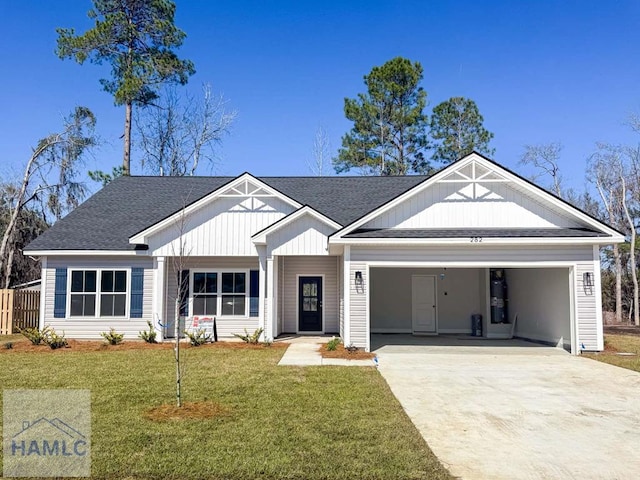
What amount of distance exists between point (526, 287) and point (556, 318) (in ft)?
5.68

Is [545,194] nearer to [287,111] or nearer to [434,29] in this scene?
[434,29]

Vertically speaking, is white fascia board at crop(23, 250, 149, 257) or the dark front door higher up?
white fascia board at crop(23, 250, 149, 257)

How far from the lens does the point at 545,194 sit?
490 inches

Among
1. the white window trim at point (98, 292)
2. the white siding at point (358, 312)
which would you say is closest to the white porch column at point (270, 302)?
the white siding at point (358, 312)

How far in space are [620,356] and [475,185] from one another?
554 cm

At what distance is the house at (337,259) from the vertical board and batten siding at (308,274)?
40mm

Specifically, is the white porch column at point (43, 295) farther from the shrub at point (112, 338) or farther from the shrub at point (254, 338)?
the shrub at point (254, 338)

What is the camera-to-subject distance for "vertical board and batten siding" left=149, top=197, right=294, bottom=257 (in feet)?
46.6

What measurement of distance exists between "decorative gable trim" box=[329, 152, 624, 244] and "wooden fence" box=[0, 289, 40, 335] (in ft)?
39.7

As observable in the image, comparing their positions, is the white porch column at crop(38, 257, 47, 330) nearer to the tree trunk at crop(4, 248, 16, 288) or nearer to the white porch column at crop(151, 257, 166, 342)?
the white porch column at crop(151, 257, 166, 342)

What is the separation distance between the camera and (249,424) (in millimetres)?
5844

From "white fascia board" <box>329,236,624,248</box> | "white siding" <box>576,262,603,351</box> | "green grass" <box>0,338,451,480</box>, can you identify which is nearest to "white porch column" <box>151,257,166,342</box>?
"green grass" <box>0,338,451,480</box>

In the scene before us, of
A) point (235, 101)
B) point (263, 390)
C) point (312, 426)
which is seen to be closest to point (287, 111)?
point (235, 101)

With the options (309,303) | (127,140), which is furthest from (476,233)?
(127,140)
